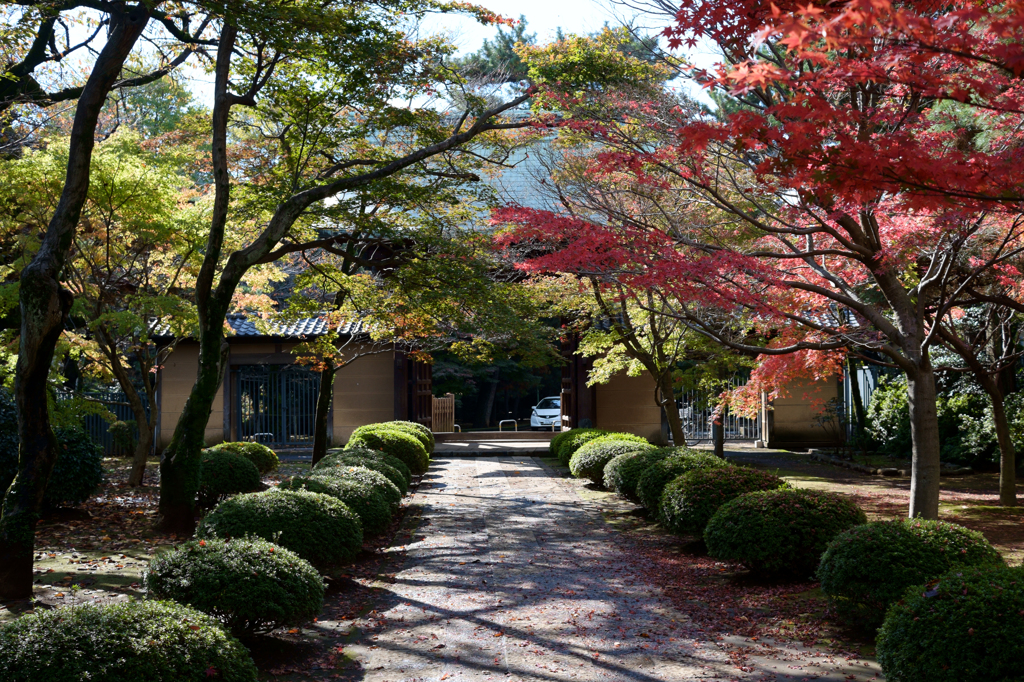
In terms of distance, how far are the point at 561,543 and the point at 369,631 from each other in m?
3.48

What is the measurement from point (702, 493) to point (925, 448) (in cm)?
202

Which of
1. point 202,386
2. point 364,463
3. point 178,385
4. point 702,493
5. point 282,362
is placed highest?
point 282,362

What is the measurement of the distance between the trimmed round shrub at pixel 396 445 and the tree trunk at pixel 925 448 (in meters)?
8.35

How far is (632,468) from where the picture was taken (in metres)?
10.1

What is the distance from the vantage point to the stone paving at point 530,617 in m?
4.56

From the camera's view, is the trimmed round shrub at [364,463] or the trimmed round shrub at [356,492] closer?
the trimmed round shrub at [356,492]

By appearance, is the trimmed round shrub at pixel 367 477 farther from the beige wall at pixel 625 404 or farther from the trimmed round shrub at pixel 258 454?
the beige wall at pixel 625 404

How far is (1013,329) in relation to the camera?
1301 cm

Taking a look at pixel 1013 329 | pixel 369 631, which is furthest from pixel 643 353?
pixel 369 631

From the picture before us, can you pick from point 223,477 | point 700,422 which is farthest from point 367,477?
point 700,422

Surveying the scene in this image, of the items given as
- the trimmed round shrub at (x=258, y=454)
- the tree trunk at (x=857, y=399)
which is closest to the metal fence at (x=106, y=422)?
the trimmed round shrub at (x=258, y=454)

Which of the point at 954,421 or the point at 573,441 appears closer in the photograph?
the point at 954,421

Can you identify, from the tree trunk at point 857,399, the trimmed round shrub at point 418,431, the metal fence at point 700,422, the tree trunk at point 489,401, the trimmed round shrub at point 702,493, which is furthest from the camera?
the tree trunk at point 489,401

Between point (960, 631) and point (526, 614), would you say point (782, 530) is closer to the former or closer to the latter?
point (526, 614)
